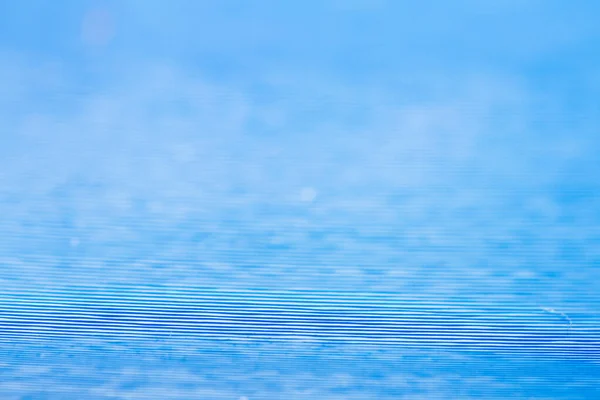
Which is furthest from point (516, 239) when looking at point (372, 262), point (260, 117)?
point (260, 117)

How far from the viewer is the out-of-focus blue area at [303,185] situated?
1.95 m

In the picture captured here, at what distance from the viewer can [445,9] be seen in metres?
2.35

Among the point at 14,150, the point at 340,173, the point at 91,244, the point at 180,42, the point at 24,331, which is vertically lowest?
the point at 24,331

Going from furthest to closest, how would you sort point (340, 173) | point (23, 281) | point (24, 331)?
point (340, 173) < point (23, 281) < point (24, 331)

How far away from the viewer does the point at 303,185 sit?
2273 millimetres

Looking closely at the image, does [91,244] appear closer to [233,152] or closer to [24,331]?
[24,331]

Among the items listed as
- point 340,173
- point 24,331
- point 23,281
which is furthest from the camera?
point 340,173

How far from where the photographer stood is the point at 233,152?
2.32 metres

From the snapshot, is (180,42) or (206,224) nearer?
(206,224)

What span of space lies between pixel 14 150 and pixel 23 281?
60cm

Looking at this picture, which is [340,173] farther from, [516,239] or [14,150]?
[14,150]

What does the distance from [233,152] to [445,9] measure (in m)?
1.15

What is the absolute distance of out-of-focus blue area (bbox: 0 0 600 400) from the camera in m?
1.95

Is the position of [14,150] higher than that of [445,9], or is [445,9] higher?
[445,9]
